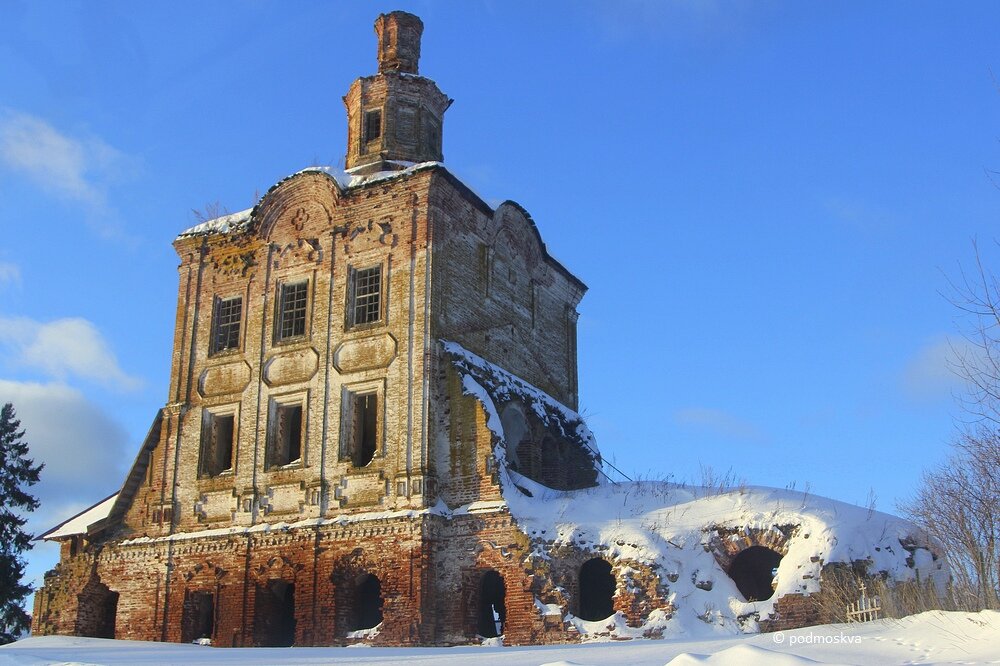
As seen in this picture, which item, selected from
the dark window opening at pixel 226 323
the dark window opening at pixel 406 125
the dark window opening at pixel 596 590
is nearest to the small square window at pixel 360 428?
the dark window opening at pixel 226 323

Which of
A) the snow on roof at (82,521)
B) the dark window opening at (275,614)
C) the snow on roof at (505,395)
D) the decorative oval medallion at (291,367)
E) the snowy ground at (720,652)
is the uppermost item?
the decorative oval medallion at (291,367)

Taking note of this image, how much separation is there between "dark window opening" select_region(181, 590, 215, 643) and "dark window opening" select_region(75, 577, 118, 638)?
1.70 metres

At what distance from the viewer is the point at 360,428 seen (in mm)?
20062

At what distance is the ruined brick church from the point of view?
17812mm

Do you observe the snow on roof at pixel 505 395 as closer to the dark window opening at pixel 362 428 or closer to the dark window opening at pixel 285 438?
the dark window opening at pixel 362 428

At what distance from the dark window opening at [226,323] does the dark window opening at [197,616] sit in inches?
189

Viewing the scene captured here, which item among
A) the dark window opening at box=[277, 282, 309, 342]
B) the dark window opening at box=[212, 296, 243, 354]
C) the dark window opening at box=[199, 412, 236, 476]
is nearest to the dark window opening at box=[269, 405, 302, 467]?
the dark window opening at box=[199, 412, 236, 476]

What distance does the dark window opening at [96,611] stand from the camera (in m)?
20.8

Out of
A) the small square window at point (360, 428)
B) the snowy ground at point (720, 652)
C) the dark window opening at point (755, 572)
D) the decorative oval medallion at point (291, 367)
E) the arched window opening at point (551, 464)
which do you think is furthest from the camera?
the arched window opening at point (551, 464)

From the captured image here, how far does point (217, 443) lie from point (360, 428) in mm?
3235

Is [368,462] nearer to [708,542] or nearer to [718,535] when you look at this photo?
[708,542]

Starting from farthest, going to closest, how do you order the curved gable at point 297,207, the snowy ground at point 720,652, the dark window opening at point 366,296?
the curved gable at point 297,207, the dark window opening at point 366,296, the snowy ground at point 720,652

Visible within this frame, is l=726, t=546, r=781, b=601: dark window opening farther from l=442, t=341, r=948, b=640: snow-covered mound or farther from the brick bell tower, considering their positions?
the brick bell tower

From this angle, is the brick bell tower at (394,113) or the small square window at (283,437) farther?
the brick bell tower at (394,113)
